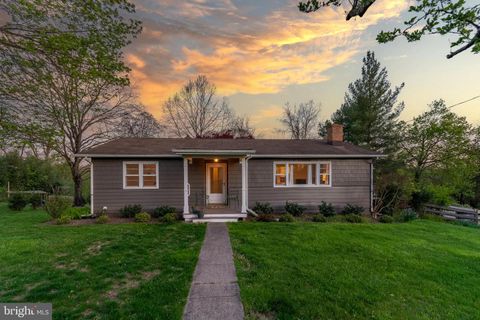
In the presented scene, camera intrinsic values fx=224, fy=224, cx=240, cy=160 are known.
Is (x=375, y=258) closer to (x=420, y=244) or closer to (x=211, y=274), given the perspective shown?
(x=420, y=244)

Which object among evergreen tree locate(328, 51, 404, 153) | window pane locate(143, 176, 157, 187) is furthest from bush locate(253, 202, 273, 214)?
evergreen tree locate(328, 51, 404, 153)

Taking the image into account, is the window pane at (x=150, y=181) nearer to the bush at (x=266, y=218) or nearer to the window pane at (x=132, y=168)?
the window pane at (x=132, y=168)

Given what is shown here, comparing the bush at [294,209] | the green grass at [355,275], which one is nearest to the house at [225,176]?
the bush at [294,209]

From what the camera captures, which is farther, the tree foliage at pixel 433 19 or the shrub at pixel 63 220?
the shrub at pixel 63 220

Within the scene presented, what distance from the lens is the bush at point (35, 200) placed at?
16.0 meters

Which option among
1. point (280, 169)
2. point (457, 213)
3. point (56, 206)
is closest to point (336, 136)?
point (280, 169)

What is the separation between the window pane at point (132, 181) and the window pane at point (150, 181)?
39 centimetres

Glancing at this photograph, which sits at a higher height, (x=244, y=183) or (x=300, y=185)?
(x=244, y=183)

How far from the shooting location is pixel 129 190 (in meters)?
11.3

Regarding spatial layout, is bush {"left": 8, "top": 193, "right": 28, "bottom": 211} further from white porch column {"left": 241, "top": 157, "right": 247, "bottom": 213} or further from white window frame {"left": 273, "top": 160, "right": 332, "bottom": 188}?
white window frame {"left": 273, "top": 160, "right": 332, "bottom": 188}

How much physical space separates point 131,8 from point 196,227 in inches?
288

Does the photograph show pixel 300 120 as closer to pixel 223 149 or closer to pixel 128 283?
pixel 223 149

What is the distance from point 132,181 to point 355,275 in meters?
10.5

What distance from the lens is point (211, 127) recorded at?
87.6 ft
